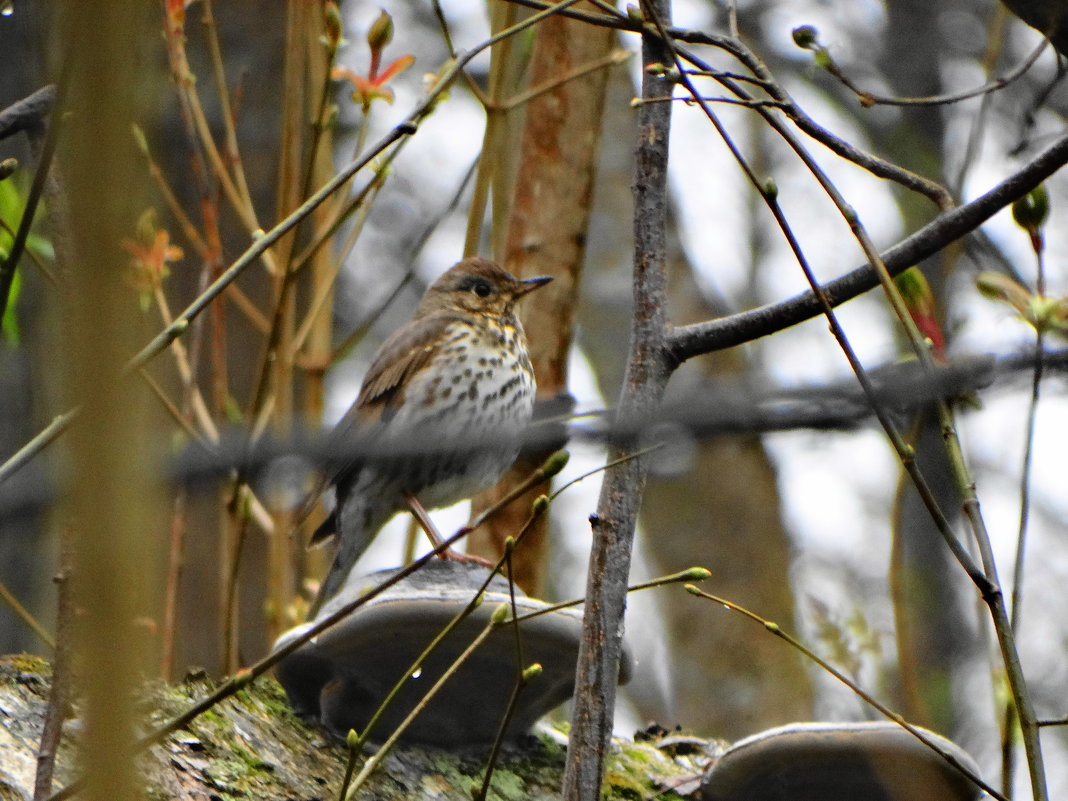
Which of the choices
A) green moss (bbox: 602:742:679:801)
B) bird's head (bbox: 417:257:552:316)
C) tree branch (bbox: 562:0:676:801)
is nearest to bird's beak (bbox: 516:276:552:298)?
bird's head (bbox: 417:257:552:316)

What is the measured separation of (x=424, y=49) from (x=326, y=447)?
782cm

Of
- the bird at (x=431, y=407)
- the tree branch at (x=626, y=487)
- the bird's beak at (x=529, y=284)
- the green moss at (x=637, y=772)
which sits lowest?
the green moss at (x=637, y=772)

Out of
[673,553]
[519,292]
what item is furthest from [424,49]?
[519,292]

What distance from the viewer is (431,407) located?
4305mm

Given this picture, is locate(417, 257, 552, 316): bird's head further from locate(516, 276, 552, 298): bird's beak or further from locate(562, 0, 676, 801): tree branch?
locate(562, 0, 676, 801): tree branch

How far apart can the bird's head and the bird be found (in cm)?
1

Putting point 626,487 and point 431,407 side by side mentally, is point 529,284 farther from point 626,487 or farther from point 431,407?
point 626,487

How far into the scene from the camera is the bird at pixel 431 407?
4.12 meters

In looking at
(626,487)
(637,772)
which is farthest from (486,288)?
(626,487)

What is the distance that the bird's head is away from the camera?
15.3 feet

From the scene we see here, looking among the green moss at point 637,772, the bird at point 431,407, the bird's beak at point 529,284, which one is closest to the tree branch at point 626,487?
the green moss at point 637,772

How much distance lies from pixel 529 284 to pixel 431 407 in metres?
0.66

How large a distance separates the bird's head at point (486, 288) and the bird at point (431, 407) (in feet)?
0.04

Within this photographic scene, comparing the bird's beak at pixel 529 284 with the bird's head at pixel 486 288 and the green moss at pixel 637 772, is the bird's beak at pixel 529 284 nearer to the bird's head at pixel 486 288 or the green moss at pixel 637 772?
the bird's head at pixel 486 288
